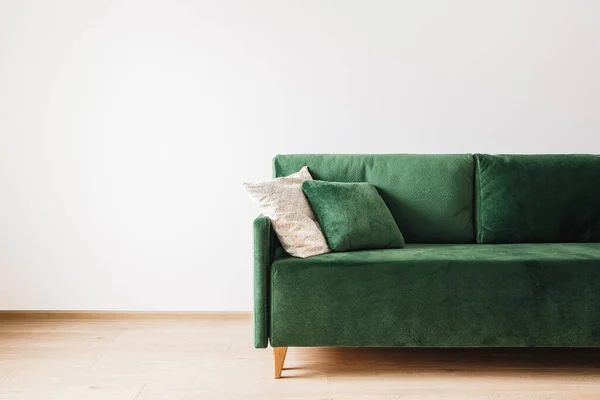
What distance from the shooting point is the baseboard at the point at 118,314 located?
Result: 317 centimetres

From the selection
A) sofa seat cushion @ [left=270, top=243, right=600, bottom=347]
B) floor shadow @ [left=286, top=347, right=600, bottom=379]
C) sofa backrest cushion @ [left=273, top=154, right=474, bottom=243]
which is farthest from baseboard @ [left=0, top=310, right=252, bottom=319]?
sofa seat cushion @ [left=270, top=243, right=600, bottom=347]

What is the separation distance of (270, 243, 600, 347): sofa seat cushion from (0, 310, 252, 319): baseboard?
3.41ft

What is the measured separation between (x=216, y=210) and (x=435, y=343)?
150 centimetres

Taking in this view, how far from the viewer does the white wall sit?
3.15 meters

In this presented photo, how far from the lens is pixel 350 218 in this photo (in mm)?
2441

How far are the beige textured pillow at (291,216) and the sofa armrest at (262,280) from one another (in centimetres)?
12

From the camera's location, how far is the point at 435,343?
2.22m

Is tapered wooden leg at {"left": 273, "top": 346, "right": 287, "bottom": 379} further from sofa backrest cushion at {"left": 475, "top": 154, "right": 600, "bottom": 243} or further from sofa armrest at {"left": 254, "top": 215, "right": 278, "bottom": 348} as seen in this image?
sofa backrest cushion at {"left": 475, "top": 154, "right": 600, "bottom": 243}

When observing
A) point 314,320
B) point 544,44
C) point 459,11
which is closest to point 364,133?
point 459,11

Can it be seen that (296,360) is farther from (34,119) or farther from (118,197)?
(34,119)

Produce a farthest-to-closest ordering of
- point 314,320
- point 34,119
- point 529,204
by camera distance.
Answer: point 34,119, point 529,204, point 314,320

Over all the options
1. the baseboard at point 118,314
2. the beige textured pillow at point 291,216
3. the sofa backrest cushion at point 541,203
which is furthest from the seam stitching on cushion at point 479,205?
the baseboard at point 118,314

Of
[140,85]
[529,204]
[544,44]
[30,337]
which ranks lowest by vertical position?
[30,337]

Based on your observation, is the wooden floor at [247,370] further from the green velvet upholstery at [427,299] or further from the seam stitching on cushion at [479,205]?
the seam stitching on cushion at [479,205]
